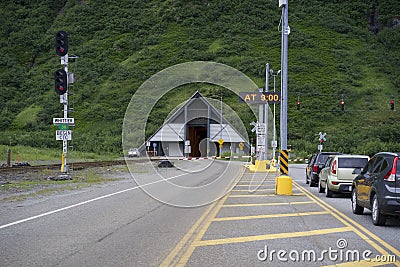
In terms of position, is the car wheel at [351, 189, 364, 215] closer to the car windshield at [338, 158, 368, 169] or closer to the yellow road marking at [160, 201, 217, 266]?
the yellow road marking at [160, 201, 217, 266]

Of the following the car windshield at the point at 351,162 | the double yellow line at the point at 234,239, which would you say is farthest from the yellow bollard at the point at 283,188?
the double yellow line at the point at 234,239

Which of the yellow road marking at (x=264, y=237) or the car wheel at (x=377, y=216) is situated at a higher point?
the car wheel at (x=377, y=216)

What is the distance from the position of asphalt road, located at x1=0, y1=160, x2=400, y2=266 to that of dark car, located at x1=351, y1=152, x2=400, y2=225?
0.43 meters

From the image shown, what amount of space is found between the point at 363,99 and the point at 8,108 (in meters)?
56.4

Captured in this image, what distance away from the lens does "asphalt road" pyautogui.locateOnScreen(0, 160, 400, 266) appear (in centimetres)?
922

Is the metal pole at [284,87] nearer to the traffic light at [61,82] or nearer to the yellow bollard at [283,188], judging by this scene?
the yellow bollard at [283,188]

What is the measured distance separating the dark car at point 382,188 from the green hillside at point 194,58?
36.2 m

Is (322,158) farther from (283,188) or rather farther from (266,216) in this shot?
(266,216)

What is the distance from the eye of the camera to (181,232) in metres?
11.8

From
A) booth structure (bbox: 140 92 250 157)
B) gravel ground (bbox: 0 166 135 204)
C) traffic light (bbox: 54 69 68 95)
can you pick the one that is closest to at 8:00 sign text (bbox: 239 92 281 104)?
gravel ground (bbox: 0 166 135 204)

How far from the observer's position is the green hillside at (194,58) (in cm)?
7900

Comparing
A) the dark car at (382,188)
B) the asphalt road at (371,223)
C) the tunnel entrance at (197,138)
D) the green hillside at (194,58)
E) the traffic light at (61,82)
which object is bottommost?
the asphalt road at (371,223)

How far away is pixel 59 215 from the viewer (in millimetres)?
14305

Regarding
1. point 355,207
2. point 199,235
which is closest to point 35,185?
point 355,207
